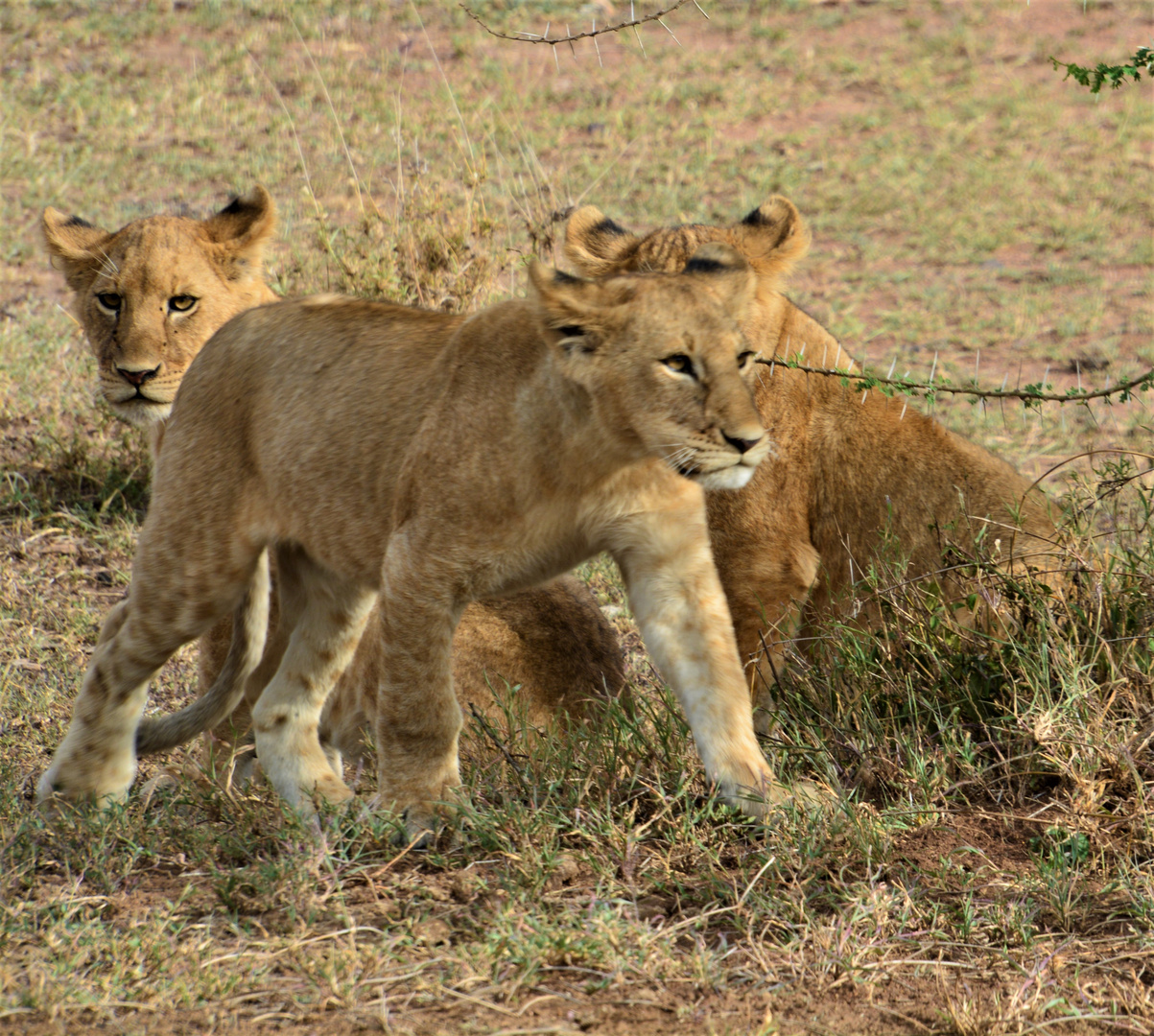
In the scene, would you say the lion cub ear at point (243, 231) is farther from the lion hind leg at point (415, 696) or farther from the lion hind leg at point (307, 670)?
Answer: the lion hind leg at point (415, 696)

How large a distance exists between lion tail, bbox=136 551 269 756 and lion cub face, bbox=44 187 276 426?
0.87 m

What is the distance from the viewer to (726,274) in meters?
3.23

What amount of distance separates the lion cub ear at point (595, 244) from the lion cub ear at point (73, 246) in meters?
1.63

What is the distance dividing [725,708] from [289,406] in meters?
1.38

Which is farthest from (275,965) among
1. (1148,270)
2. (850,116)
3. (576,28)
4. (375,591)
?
(576,28)

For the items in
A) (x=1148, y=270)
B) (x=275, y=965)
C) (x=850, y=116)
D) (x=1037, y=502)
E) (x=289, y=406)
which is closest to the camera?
(x=275, y=965)

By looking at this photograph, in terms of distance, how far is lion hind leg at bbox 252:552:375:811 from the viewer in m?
3.90

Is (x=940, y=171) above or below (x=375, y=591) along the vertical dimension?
below

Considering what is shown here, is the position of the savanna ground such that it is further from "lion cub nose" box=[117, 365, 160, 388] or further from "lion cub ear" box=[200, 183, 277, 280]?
"lion cub ear" box=[200, 183, 277, 280]

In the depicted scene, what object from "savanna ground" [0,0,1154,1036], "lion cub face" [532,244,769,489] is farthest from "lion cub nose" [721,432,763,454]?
"savanna ground" [0,0,1154,1036]

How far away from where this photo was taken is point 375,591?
3865mm

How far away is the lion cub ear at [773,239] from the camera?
13.5ft

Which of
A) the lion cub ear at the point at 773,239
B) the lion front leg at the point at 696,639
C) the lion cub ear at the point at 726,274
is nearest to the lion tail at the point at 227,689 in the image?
the lion front leg at the point at 696,639

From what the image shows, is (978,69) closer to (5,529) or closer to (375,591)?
(5,529)
